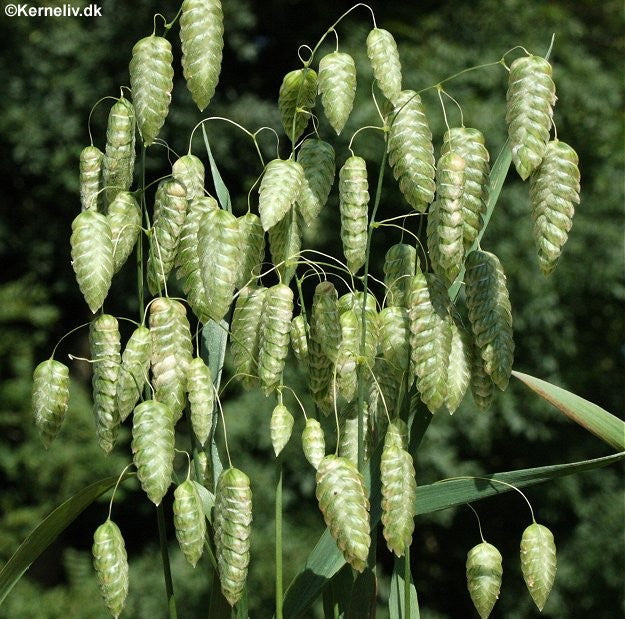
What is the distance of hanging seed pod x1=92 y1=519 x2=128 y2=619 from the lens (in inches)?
24.1

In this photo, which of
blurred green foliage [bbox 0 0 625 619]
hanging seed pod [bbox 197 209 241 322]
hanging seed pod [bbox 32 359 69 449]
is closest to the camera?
hanging seed pod [bbox 197 209 241 322]

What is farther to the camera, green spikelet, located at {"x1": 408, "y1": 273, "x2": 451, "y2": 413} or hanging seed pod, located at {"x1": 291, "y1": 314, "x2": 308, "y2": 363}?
hanging seed pod, located at {"x1": 291, "y1": 314, "x2": 308, "y2": 363}

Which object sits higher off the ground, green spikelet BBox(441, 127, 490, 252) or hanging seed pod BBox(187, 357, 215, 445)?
green spikelet BBox(441, 127, 490, 252)

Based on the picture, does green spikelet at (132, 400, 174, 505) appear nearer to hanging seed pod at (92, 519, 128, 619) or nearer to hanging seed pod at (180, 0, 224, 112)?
hanging seed pod at (92, 519, 128, 619)

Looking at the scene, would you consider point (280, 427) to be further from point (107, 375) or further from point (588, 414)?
point (588, 414)

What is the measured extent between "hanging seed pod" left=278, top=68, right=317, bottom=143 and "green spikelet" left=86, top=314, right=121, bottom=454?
0.55 feet

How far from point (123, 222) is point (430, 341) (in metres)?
0.21

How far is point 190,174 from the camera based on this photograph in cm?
65

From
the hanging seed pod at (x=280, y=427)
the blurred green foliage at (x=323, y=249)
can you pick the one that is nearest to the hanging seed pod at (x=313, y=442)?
the hanging seed pod at (x=280, y=427)

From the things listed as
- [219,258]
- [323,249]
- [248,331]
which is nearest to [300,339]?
[248,331]

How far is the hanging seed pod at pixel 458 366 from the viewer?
0.61 metres

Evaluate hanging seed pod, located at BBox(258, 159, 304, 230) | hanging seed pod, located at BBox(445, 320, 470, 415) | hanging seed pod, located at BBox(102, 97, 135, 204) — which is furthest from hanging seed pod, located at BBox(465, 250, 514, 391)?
hanging seed pod, located at BBox(102, 97, 135, 204)

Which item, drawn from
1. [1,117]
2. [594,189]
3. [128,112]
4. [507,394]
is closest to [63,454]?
[1,117]

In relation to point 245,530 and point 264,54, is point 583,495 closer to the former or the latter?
point 264,54
